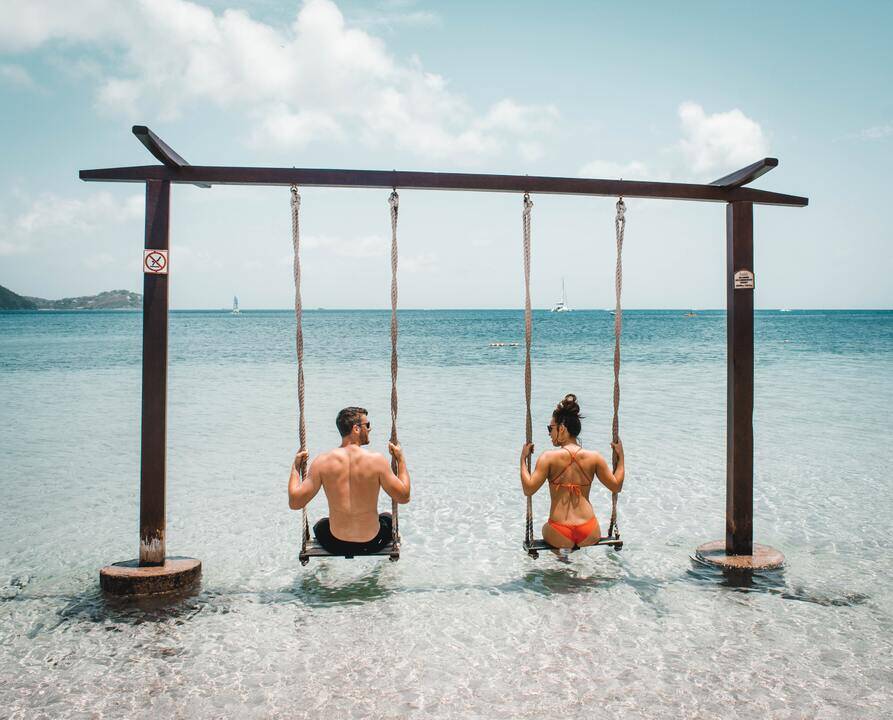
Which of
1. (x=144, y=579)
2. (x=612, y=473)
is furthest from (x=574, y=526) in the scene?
(x=144, y=579)

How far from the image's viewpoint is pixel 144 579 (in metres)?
4.90

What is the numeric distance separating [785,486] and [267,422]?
10.3 m

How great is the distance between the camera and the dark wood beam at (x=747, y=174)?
15.9ft

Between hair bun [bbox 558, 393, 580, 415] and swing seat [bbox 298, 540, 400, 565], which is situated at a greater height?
hair bun [bbox 558, 393, 580, 415]

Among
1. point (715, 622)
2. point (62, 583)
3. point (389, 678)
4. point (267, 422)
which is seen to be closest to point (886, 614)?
point (715, 622)

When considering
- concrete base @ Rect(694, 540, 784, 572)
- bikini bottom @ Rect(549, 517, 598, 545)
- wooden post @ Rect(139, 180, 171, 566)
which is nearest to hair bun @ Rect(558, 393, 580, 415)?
bikini bottom @ Rect(549, 517, 598, 545)

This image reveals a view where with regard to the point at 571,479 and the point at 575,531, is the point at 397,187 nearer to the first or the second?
the point at 571,479

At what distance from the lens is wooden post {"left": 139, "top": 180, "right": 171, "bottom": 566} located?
4816mm

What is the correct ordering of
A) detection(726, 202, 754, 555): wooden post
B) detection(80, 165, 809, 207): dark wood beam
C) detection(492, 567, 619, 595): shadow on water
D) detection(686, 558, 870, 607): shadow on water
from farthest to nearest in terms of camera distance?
→ detection(492, 567, 619, 595): shadow on water → detection(726, 202, 754, 555): wooden post → detection(686, 558, 870, 607): shadow on water → detection(80, 165, 809, 207): dark wood beam

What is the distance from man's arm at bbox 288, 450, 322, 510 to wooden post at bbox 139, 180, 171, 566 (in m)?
1.07

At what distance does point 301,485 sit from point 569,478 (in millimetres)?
1983

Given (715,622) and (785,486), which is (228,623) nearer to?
(715,622)

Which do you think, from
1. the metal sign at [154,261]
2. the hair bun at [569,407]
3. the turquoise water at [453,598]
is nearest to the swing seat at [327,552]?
the turquoise water at [453,598]

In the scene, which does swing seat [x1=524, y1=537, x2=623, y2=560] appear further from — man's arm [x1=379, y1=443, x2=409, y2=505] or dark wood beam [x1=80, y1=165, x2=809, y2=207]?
dark wood beam [x1=80, y1=165, x2=809, y2=207]
